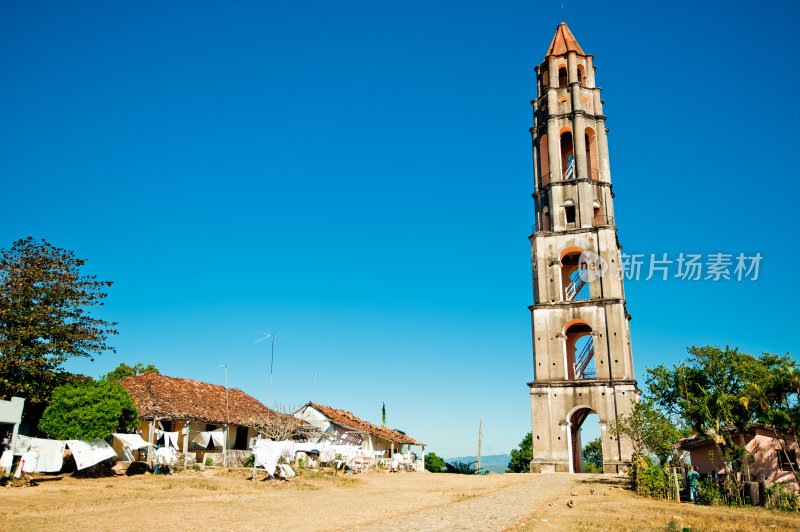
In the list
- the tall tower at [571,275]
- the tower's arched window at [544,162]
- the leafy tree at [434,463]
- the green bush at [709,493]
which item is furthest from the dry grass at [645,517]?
the leafy tree at [434,463]

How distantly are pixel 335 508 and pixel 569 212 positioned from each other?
1149 inches

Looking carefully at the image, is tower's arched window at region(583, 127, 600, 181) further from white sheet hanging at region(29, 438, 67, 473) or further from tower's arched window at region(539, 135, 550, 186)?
white sheet hanging at region(29, 438, 67, 473)

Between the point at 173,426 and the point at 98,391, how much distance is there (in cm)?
770

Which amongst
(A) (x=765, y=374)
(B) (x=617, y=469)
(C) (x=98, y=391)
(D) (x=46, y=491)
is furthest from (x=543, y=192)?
(D) (x=46, y=491)

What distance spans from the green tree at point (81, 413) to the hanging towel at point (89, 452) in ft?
1.05

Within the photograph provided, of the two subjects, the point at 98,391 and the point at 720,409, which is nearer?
the point at 720,409

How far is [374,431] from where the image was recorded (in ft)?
164

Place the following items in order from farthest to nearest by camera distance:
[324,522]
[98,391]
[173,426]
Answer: [173,426], [98,391], [324,522]

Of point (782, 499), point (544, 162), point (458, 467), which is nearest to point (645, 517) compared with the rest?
point (782, 499)

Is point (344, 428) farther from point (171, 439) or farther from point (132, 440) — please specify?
point (132, 440)

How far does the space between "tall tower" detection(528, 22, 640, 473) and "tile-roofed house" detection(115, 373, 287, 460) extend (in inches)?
710

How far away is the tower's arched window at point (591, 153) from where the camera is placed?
42.1 metres

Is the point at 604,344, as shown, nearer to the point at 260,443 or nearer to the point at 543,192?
the point at 543,192

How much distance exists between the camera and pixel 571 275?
4191 centimetres
